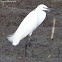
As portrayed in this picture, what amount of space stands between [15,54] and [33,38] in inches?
45.2

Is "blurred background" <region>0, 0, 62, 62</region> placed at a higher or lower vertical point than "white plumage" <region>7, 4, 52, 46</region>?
lower

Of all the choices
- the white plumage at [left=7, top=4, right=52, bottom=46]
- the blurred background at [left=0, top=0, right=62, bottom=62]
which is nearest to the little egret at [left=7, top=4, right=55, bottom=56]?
the white plumage at [left=7, top=4, right=52, bottom=46]

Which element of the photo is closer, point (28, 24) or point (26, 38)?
point (28, 24)

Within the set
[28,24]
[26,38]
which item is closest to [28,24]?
[28,24]

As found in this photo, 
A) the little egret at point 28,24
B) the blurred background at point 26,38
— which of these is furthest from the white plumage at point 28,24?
the blurred background at point 26,38

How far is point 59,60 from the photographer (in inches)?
181

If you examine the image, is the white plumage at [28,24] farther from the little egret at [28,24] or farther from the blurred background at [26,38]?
the blurred background at [26,38]

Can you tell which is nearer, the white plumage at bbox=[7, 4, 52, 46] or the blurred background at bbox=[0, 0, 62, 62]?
the blurred background at bbox=[0, 0, 62, 62]

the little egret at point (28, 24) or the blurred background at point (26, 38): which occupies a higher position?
the little egret at point (28, 24)

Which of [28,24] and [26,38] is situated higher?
[28,24]

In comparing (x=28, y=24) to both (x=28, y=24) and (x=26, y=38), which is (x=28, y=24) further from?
(x=26, y=38)

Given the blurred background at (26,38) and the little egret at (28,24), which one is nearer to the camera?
the blurred background at (26,38)

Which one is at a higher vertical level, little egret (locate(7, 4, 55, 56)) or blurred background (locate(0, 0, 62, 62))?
little egret (locate(7, 4, 55, 56))

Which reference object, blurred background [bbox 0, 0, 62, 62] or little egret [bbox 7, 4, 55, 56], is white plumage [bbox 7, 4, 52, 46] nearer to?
little egret [bbox 7, 4, 55, 56]
